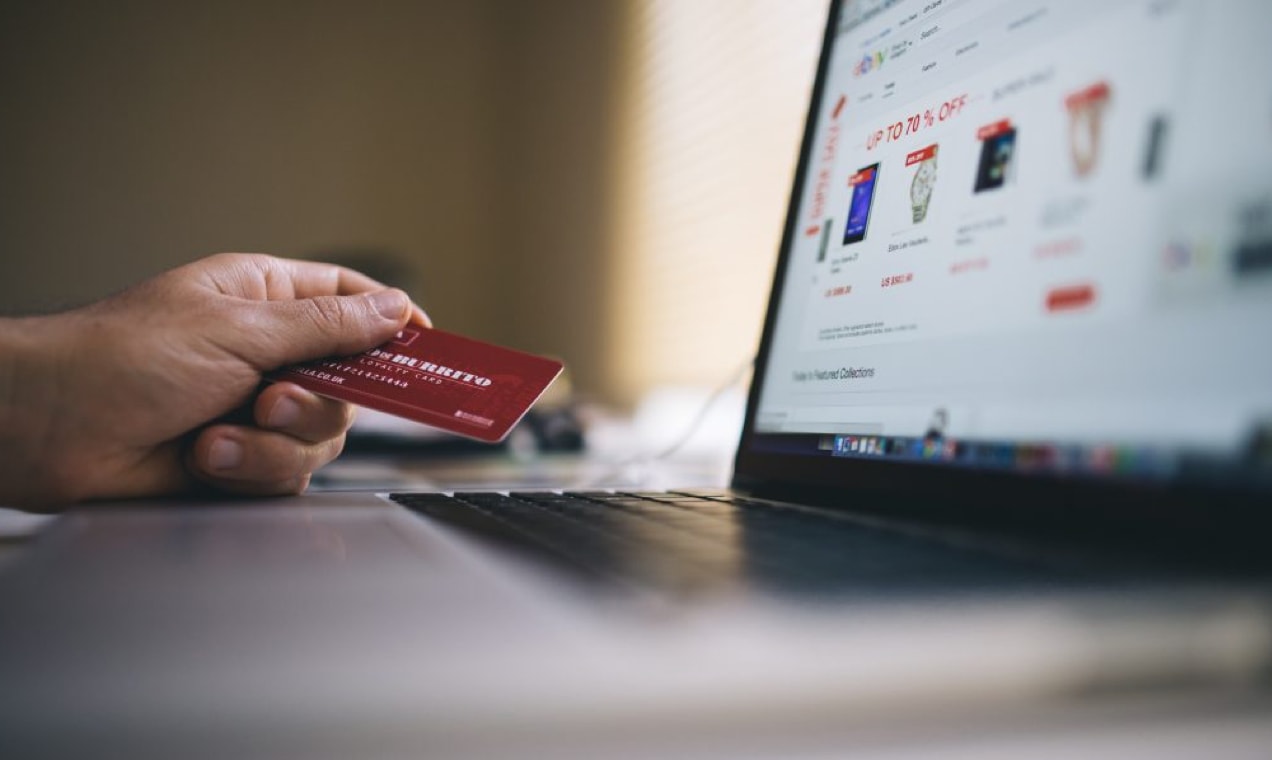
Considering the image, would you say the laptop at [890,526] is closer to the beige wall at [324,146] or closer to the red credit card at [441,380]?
the red credit card at [441,380]

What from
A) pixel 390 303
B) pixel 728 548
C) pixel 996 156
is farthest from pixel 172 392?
pixel 996 156

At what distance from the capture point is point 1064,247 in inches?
18.6

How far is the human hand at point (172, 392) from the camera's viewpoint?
61 cm

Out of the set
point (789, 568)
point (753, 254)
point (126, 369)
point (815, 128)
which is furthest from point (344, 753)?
point (753, 254)

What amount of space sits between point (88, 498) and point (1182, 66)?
0.71 meters

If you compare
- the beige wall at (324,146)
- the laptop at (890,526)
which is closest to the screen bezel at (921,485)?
the laptop at (890,526)

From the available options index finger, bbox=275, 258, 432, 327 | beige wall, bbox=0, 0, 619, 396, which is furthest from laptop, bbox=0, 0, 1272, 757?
beige wall, bbox=0, 0, 619, 396

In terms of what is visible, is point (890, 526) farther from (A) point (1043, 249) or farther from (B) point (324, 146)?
(B) point (324, 146)

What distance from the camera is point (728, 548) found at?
15.8 inches

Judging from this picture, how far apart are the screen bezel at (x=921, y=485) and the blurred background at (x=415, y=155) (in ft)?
4.74

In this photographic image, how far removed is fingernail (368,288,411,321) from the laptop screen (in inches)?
11.4

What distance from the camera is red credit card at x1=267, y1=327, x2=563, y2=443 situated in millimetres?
630

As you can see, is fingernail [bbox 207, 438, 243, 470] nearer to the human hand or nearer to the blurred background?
the human hand

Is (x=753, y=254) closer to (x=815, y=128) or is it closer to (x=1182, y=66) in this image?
(x=815, y=128)
